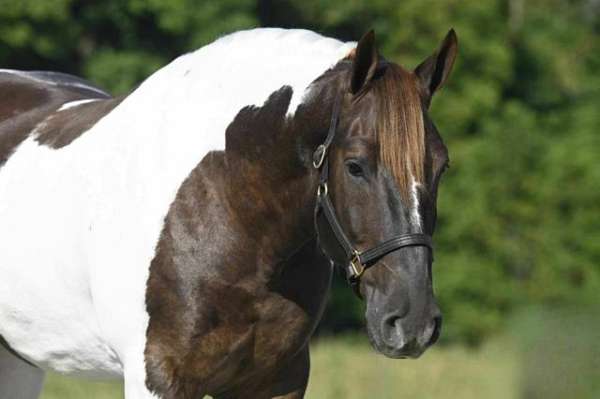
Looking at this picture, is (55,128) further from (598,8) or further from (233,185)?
(598,8)

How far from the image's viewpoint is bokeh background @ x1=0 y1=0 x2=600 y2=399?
1552 centimetres

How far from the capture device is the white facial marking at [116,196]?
4.32 m

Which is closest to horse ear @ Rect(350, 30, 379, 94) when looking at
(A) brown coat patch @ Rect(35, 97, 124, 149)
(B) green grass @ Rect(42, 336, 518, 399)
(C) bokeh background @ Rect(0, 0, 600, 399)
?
(A) brown coat patch @ Rect(35, 97, 124, 149)

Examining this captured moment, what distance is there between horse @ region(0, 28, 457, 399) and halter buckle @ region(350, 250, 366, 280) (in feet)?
0.04

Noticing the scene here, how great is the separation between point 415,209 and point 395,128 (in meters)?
0.25

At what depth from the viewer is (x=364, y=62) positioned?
3914mm

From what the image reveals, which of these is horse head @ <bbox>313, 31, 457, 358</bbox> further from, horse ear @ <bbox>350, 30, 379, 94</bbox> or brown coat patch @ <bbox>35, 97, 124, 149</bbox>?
brown coat patch @ <bbox>35, 97, 124, 149</bbox>

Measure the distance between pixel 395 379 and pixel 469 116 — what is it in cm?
667

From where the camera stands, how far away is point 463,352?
14.2 m

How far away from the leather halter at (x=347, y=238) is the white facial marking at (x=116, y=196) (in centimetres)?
22

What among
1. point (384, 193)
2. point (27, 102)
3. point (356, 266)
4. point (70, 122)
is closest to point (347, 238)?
point (356, 266)

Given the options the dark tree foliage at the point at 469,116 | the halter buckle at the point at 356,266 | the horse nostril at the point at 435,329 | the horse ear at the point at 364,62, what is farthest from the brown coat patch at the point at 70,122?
the dark tree foliage at the point at 469,116

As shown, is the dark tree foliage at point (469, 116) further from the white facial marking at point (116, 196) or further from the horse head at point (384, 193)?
the horse head at point (384, 193)

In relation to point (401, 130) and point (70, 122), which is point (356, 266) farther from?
point (70, 122)
